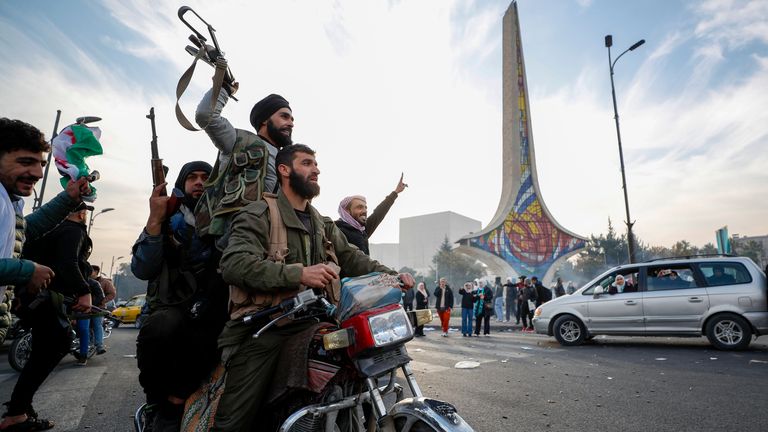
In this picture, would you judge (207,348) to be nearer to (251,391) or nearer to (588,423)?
(251,391)

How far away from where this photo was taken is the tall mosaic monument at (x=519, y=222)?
107 feet

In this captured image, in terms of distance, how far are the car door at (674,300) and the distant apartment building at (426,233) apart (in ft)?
396

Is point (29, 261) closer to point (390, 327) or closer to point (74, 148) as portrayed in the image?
point (74, 148)

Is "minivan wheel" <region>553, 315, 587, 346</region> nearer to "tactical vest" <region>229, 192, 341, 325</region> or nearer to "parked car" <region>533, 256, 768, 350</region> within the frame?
"parked car" <region>533, 256, 768, 350</region>

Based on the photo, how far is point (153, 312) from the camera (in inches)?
95.0

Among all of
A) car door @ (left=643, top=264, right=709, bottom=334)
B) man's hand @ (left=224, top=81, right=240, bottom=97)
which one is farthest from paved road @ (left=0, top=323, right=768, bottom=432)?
man's hand @ (left=224, top=81, right=240, bottom=97)

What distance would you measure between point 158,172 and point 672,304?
966 cm

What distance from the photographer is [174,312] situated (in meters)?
2.36

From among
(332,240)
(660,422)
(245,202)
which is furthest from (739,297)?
(245,202)

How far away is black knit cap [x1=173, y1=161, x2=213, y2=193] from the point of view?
2.98 meters

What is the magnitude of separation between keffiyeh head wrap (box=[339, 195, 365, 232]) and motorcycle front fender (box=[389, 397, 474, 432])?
3298 millimetres

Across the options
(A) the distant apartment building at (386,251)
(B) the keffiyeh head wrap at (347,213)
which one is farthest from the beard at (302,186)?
(A) the distant apartment building at (386,251)

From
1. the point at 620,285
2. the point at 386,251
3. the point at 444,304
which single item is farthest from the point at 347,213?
the point at 386,251

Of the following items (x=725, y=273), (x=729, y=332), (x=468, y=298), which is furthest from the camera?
(x=468, y=298)
